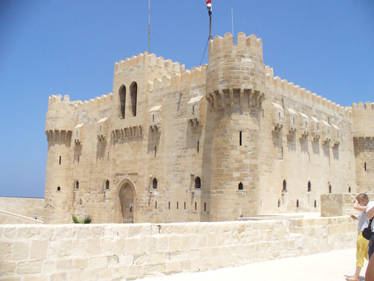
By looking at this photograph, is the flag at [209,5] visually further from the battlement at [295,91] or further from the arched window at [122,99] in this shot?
the arched window at [122,99]

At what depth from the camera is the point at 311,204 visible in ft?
71.6

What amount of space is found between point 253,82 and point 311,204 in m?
9.18

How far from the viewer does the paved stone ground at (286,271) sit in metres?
6.28

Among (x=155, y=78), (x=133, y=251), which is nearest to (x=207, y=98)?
(x=155, y=78)

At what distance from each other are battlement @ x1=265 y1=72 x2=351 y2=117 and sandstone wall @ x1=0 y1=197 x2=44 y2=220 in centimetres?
2333

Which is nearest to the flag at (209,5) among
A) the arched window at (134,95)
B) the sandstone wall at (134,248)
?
the arched window at (134,95)

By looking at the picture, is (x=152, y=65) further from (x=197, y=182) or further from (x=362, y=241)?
(x=362, y=241)

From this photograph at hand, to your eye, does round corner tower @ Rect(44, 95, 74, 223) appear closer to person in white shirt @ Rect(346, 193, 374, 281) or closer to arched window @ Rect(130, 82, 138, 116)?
arched window @ Rect(130, 82, 138, 116)

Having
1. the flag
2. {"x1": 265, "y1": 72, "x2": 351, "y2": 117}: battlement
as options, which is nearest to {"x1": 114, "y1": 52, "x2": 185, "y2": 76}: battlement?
the flag

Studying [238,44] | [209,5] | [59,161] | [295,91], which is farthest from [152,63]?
[59,161]

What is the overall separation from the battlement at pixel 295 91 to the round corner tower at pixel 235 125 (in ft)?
10.3

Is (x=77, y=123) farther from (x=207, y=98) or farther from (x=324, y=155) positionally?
(x=324, y=155)

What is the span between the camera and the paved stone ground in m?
6.28

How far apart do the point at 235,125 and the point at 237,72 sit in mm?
2335
